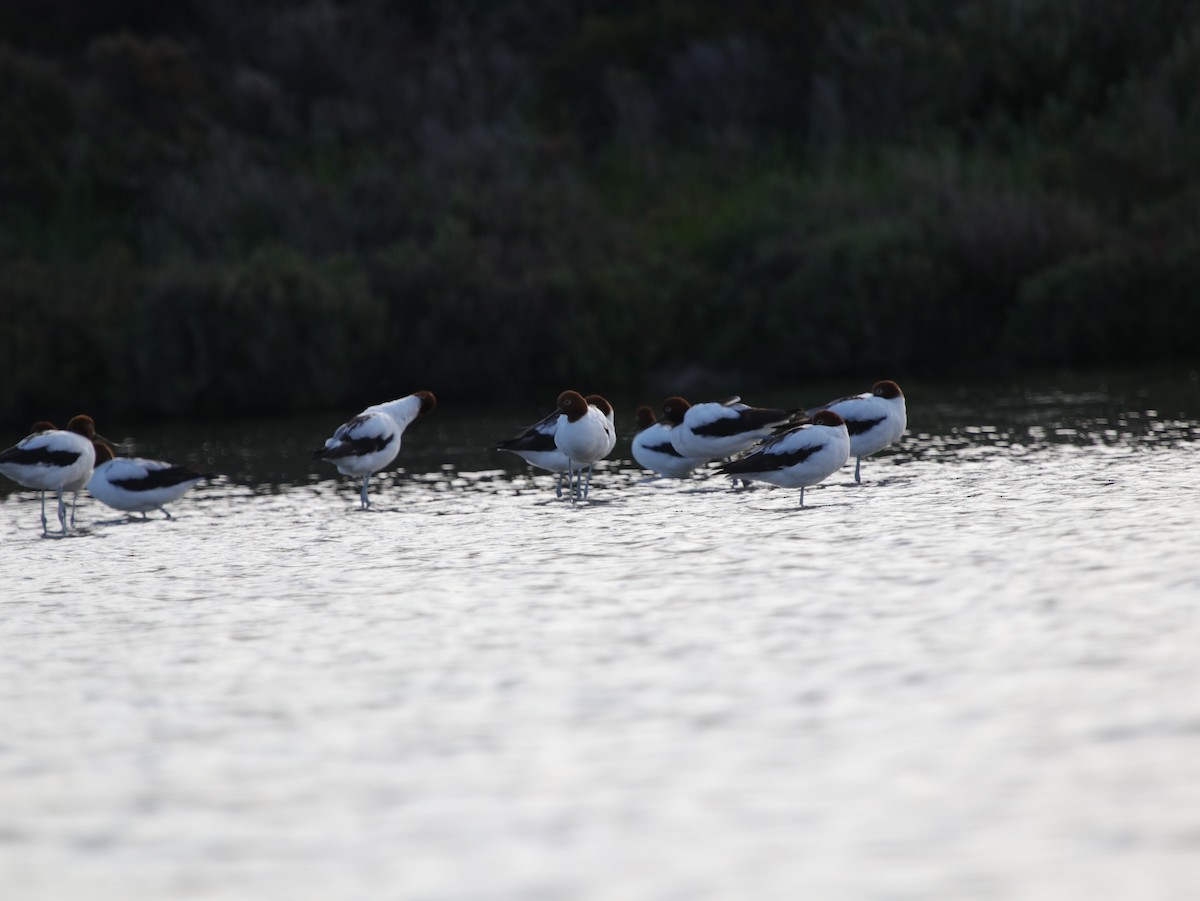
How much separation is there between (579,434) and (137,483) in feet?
11.0

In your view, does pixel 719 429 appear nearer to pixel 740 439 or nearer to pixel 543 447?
pixel 740 439

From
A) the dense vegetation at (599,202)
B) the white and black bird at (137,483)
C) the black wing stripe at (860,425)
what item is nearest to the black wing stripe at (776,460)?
the black wing stripe at (860,425)

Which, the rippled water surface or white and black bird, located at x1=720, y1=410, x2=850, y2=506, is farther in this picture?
white and black bird, located at x1=720, y1=410, x2=850, y2=506

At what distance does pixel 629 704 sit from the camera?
6.37 meters

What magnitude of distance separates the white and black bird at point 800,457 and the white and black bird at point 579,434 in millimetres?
1354

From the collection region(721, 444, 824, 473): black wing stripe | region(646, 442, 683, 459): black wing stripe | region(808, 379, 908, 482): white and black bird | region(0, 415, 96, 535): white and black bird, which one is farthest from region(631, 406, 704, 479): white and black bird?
region(0, 415, 96, 535): white and black bird

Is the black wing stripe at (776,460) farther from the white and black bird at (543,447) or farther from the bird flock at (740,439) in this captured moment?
the white and black bird at (543,447)

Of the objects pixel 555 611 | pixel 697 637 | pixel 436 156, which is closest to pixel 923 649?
pixel 697 637

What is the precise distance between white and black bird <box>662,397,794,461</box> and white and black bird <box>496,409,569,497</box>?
36.8 inches

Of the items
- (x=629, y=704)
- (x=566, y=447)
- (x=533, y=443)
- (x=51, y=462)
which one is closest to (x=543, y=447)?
(x=533, y=443)

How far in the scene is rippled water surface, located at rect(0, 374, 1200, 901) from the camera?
4758 mm

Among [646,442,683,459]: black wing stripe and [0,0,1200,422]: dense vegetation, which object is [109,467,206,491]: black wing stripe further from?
[0,0,1200,422]: dense vegetation

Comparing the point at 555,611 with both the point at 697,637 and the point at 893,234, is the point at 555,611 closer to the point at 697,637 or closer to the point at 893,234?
the point at 697,637

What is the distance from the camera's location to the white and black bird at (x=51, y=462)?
12.8 metres
